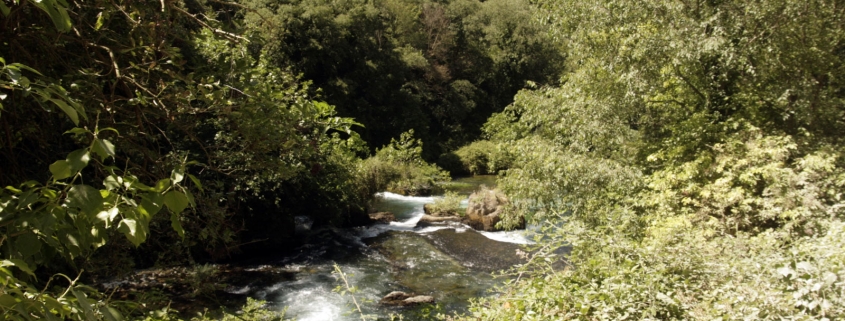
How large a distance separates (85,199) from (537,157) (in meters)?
8.73

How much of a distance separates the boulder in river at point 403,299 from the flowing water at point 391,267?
20 cm

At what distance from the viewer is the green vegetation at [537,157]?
1840 millimetres

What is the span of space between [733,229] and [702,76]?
2.81 m

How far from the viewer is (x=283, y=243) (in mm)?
13078

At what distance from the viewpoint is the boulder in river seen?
364 inches

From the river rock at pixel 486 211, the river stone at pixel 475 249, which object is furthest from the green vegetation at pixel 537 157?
the river rock at pixel 486 211

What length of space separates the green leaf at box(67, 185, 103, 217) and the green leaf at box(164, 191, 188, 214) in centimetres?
17

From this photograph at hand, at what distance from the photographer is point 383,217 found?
16.4 m

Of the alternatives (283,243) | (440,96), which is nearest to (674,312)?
(283,243)

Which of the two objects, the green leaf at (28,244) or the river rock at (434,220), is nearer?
the green leaf at (28,244)

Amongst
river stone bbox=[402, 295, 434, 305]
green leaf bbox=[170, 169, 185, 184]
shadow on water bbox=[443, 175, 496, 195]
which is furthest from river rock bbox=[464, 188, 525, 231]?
green leaf bbox=[170, 169, 185, 184]

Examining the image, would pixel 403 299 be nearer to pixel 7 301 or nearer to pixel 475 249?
pixel 475 249

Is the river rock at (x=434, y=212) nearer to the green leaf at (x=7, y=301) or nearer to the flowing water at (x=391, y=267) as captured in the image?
the flowing water at (x=391, y=267)

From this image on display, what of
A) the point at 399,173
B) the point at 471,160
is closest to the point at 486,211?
the point at 399,173
